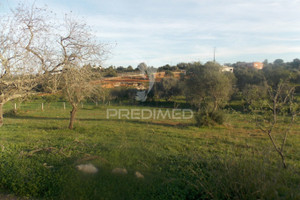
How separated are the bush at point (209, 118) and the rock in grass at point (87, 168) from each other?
1098cm

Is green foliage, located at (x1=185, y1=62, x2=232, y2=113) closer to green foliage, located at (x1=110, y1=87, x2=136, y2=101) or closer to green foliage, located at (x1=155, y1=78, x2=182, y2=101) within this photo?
green foliage, located at (x1=155, y1=78, x2=182, y2=101)

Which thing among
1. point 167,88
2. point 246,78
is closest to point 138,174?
point 246,78

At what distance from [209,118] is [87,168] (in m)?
11.6

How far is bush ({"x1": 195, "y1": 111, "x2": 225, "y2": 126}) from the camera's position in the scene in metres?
14.4

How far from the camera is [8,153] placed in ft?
18.2

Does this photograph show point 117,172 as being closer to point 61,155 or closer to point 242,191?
point 61,155

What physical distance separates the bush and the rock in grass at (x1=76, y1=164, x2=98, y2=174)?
36.0 feet

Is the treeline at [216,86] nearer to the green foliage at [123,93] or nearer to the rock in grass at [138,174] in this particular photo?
the green foliage at [123,93]

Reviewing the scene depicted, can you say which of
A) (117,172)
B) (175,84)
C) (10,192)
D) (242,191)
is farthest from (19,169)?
(175,84)

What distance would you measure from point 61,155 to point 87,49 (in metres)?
4.58

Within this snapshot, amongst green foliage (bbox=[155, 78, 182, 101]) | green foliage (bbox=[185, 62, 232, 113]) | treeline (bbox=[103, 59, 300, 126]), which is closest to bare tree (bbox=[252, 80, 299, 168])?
treeline (bbox=[103, 59, 300, 126])

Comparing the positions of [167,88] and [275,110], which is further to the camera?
[167,88]

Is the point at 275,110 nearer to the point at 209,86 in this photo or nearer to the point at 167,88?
the point at 209,86

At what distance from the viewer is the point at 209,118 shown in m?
14.6
